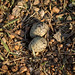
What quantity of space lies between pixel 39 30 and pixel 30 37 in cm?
35

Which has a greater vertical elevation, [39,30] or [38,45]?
[39,30]

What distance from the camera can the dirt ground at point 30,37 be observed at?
2.49 meters

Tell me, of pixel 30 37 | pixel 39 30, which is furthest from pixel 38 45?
pixel 30 37

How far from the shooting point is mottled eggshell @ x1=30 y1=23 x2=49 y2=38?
8.51 ft

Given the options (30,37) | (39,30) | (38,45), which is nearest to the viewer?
(38,45)

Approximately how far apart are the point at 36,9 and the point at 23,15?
0.32 m

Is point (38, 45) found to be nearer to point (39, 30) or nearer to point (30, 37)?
point (39, 30)

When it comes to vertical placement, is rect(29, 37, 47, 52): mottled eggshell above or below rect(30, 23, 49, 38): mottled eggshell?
below

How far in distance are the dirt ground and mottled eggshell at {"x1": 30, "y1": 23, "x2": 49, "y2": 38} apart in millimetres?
143

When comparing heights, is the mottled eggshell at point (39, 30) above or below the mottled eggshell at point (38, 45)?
above

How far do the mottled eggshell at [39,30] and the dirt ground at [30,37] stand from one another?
143mm

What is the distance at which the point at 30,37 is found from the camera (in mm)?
2859

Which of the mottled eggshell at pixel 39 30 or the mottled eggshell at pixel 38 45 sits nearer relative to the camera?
the mottled eggshell at pixel 38 45

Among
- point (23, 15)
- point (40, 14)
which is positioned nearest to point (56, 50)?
point (40, 14)
